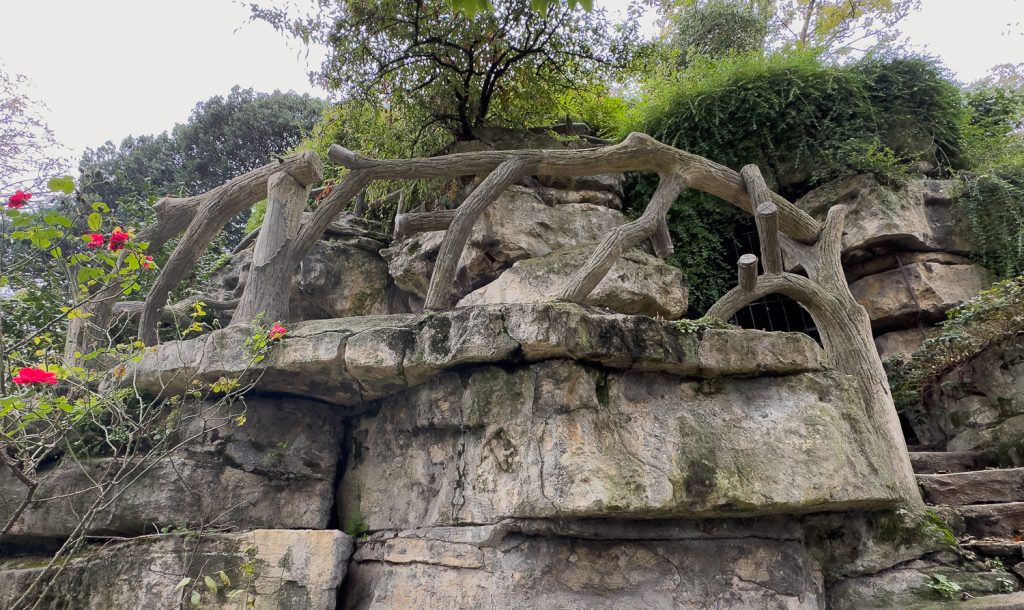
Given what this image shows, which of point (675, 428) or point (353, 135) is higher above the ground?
point (353, 135)

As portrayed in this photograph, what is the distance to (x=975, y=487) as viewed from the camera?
4383 millimetres

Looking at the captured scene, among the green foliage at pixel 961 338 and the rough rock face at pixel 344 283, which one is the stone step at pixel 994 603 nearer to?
the green foliage at pixel 961 338

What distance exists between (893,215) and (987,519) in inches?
156

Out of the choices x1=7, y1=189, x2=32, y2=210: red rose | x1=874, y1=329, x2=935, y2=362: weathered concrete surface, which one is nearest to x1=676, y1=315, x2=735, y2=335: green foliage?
x1=7, y1=189, x2=32, y2=210: red rose

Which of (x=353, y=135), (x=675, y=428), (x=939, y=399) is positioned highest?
(x=353, y=135)

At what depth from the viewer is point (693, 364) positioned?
349cm

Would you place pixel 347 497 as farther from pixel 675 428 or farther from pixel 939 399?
pixel 939 399

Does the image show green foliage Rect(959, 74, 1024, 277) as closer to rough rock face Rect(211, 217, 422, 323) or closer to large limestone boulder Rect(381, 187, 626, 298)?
large limestone boulder Rect(381, 187, 626, 298)

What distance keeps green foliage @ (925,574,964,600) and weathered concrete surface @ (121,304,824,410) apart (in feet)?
4.62

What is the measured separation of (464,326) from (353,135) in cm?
469

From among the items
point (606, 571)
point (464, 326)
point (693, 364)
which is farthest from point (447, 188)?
point (606, 571)

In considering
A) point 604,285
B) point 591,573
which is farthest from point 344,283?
point 591,573

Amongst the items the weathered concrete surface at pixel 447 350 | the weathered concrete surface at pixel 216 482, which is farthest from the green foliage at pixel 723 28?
the weathered concrete surface at pixel 216 482

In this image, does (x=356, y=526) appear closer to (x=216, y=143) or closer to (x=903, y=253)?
(x=903, y=253)
